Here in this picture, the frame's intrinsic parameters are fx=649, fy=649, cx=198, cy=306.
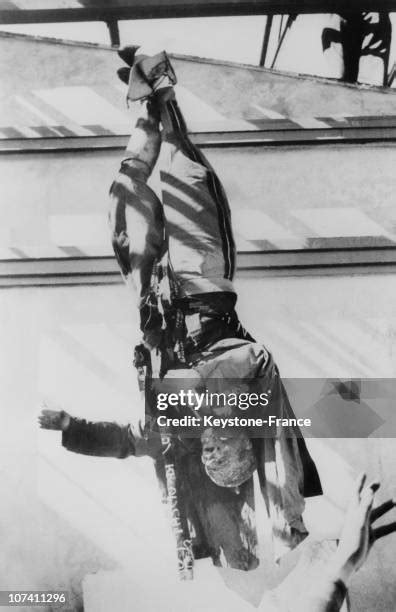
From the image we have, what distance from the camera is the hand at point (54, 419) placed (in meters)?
4.05

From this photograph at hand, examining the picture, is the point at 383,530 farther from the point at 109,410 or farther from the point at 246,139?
the point at 246,139

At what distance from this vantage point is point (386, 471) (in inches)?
158

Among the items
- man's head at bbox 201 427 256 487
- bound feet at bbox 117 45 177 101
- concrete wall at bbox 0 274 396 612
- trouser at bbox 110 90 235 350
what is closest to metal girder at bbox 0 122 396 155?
trouser at bbox 110 90 235 350

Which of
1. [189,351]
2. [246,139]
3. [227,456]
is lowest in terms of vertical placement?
[227,456]

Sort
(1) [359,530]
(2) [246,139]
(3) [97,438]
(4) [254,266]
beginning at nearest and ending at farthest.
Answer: (1) [359,530], (3) [97,438], (4) [254,266], (2) [246,139]

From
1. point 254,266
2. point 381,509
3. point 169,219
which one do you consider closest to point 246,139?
point 169,219

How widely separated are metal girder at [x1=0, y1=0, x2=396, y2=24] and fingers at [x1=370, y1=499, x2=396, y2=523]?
10.6 feet

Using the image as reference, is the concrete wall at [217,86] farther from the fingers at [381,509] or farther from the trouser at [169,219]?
the fingers at [381,509]

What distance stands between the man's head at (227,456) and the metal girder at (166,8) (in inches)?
109

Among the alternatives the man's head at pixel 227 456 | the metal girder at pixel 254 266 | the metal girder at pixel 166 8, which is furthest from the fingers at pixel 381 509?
the metal girder at pixel 166 8

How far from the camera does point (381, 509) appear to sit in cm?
396

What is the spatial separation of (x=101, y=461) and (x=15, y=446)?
55 centimetres

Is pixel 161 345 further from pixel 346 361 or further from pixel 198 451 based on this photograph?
pixel 346 361

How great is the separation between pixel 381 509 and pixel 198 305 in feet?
5.51
